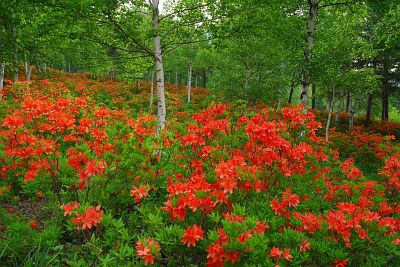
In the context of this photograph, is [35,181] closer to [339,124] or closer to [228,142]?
[228,142]

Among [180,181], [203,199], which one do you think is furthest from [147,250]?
[180,181]

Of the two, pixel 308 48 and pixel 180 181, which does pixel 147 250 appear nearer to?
pixel 180 181

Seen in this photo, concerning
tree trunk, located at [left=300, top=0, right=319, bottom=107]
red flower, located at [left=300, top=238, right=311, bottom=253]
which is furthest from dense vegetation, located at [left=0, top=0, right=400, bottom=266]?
tree trunk, located at [left=300, top=0, right=319, bottom=107]

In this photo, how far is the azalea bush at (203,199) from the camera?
2.95 metres

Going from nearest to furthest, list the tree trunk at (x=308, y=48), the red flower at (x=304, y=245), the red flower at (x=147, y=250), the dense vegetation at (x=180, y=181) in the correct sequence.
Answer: the red flower at (x=147, y=250)
the red flower at (x=304, y=245)
the dense vegetation at (x=180, y=181)
the tree trunk at (x=308, y=48)

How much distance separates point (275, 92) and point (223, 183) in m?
15.9

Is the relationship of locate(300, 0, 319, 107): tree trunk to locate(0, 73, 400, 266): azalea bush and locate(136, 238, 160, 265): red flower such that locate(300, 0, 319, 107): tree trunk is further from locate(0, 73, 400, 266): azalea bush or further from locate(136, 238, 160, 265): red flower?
locate(136, 238, 160, 265): red flower

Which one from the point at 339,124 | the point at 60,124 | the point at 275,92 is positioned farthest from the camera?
the point at 339,124

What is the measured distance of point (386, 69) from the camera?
1855cm

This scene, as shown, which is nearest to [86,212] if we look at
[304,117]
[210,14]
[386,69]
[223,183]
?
[223,183]

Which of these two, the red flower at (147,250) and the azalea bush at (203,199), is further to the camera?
the azalea bush at (203,199)

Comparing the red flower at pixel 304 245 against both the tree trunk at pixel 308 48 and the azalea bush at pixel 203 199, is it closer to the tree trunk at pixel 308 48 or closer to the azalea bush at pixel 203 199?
the azalea bush at pixel 203 199

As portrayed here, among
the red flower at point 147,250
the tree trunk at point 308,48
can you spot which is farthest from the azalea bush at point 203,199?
the tree trunk at point 308,48

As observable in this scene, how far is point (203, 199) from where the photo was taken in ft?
10.2
